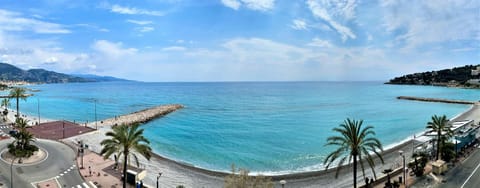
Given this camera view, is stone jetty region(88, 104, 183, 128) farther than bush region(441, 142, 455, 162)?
Yes

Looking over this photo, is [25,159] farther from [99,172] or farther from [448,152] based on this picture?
[448,152]

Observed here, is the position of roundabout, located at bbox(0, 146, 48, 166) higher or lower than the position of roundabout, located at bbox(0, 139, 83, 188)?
higher

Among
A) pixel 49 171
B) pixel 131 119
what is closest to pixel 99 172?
pixel 49 171

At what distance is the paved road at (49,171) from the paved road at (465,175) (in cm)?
4299

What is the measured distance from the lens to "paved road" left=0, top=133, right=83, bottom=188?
106 feet

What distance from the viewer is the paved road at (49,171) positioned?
32312 millimetres

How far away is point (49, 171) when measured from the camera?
3566 cm

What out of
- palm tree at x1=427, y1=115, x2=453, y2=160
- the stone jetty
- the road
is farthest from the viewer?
the stone jetty

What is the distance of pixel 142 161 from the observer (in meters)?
44.2

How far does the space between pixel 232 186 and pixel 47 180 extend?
936 inches

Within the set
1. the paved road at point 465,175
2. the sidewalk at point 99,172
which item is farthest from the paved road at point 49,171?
the paved road at point 465,175

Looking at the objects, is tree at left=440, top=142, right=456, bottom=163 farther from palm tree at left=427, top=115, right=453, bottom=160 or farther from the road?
the road

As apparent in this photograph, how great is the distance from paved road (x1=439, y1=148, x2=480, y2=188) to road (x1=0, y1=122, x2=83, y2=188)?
4293cm

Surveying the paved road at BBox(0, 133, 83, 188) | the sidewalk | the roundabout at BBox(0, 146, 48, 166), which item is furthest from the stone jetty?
the sidewalk
